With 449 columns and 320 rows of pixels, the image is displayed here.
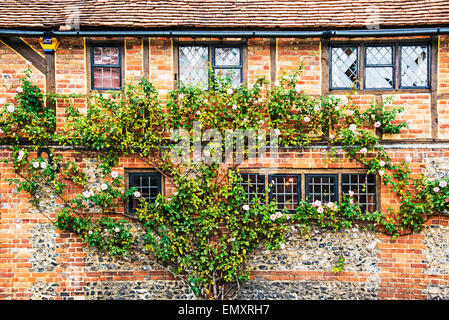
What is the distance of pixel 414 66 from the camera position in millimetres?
5293

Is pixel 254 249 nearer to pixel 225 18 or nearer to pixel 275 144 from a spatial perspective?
pixel 275 144

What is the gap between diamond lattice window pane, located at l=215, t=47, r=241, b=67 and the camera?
17.7ft

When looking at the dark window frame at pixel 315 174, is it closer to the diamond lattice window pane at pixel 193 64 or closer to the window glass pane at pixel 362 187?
the window glass pane at pixel 362 187

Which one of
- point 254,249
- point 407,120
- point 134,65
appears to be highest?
point 134,65

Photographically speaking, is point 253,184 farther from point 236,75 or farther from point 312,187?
point 236,75

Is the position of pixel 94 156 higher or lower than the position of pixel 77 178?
higher

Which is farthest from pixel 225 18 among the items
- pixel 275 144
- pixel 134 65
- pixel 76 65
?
pixel 76 65

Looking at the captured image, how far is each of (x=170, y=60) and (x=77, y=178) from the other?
271 centimetres

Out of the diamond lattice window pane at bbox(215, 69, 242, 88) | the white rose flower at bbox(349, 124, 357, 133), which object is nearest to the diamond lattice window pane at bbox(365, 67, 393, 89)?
the white rose flower at bbox(349, 124, 357, 133)

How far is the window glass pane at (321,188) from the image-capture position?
5.37 metres

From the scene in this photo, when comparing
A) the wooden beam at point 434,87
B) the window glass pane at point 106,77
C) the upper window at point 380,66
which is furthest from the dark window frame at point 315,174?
the window glass pane at point 106,77

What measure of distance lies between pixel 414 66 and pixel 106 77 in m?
5.63

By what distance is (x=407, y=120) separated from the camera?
5.19 metres

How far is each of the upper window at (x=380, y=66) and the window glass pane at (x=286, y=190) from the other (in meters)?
1.89
